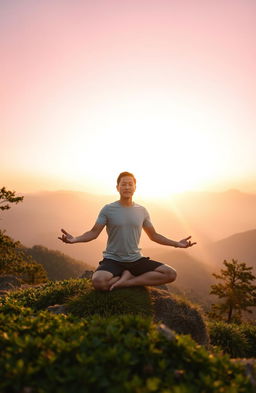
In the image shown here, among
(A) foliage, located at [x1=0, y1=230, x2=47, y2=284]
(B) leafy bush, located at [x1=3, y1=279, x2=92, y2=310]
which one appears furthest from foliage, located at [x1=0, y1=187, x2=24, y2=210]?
(B) leafy bush, located at [x1=3, y1=279, x2=92, y2=310]

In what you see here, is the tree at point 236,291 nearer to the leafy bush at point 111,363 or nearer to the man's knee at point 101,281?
the man's knee at point 101,281

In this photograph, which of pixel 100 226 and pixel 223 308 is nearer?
pixel 100 226

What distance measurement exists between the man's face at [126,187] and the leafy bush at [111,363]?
12.3ft

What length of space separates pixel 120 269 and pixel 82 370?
14.0ft

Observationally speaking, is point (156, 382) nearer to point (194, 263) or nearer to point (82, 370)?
point (82, 370)

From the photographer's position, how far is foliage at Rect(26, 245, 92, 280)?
9206 centimetres

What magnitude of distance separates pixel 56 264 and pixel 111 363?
97404mm

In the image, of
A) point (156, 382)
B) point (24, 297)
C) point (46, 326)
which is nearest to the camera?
point (156, 382)

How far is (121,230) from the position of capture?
23.4 feet

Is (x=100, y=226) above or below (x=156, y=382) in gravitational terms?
above

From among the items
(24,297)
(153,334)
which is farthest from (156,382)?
(24,297)

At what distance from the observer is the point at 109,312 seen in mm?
6199

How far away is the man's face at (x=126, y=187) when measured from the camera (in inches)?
288

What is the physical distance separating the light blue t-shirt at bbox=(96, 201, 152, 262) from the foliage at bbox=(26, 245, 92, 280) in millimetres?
85623
